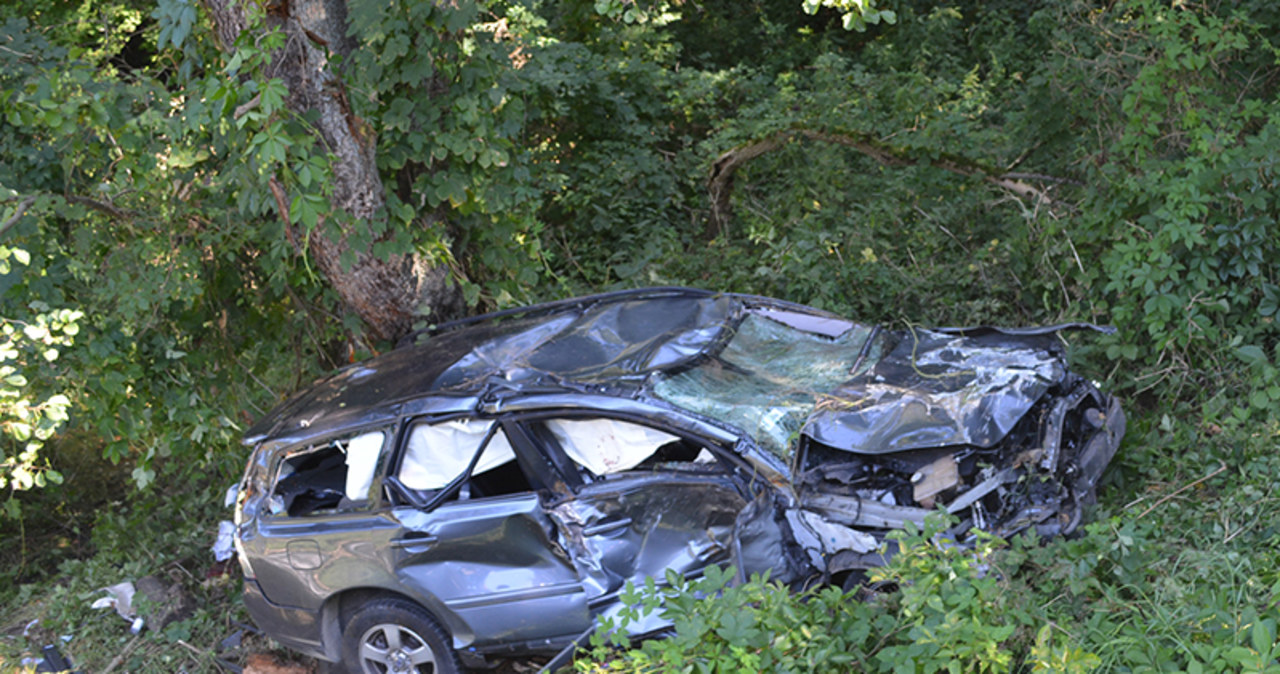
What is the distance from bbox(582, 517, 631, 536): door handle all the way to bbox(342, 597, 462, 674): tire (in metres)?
0.92

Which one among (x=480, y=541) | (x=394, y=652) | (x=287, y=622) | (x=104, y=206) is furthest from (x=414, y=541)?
(x=104, y=206)

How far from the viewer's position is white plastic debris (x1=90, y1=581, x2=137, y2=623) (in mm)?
5922

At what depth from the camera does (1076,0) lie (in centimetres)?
672

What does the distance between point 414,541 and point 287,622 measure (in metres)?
1.01

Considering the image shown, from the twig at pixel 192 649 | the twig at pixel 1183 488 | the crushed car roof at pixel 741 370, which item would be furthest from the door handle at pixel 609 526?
the twig at pixel 192 649

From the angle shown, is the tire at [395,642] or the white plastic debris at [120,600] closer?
the tire at [395,642]

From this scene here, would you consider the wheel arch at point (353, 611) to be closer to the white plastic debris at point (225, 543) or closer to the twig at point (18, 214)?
the white plastic debris at point (225, 543)

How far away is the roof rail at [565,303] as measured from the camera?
5.35m

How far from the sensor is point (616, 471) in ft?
13.5

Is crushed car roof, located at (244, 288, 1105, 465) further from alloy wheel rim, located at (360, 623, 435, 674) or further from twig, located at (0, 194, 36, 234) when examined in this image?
twig, located at (0, 194, 36, 234)

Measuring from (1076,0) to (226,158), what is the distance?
5906 millimetres

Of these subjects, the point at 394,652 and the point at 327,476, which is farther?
the point at 327,476

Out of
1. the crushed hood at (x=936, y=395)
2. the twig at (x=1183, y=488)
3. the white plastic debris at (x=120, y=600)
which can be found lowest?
the white plastic debris at (x=120, y=600)

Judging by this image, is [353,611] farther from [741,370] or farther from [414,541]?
[741,370]
